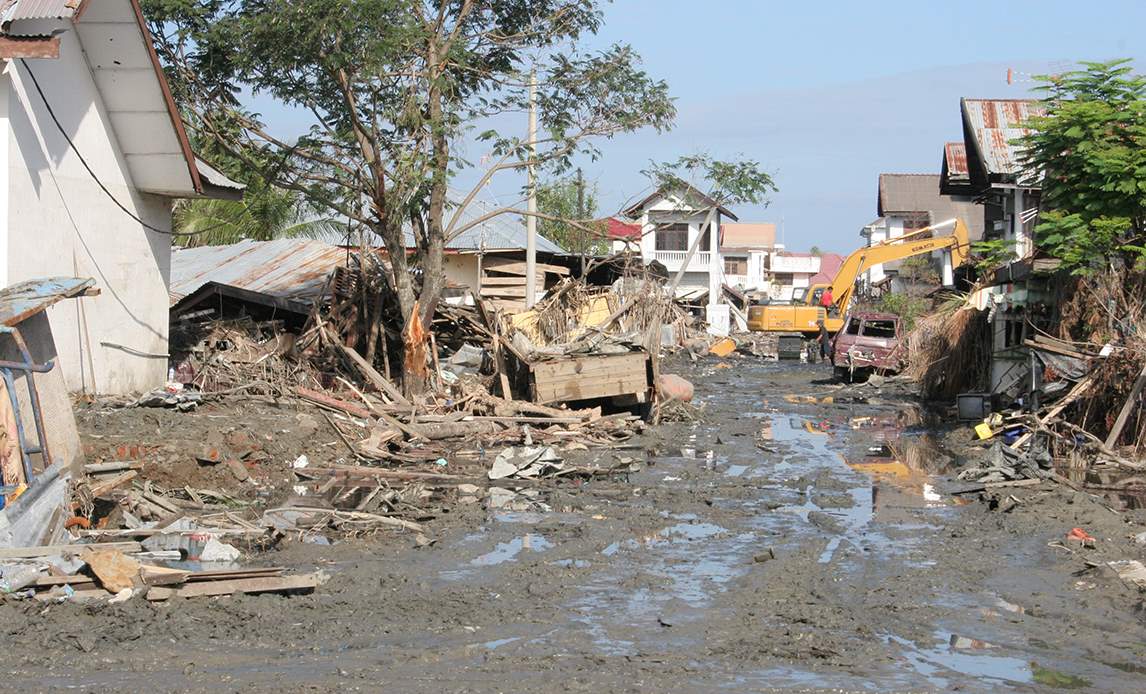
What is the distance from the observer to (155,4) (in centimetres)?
1791

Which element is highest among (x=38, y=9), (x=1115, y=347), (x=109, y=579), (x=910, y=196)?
(x=910, y=196)

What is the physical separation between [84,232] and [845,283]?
93.4ft

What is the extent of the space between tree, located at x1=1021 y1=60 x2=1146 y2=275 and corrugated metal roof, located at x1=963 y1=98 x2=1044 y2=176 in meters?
10.5

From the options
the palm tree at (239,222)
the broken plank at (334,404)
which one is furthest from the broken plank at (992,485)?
the palm tree at (239,222)

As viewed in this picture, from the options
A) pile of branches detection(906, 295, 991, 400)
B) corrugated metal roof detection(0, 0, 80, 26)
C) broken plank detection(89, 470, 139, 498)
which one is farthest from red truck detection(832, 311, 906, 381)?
corrugated metal roof detection(0, 0, 80, 26)

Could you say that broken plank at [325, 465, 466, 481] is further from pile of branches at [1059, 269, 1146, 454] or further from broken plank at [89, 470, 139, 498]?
pile of branches at [1059, 269, 1146, 454]

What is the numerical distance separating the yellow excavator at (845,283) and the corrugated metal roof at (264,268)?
1636 cm

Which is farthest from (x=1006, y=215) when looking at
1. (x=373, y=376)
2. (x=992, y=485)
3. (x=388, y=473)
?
(x=388, y=473)

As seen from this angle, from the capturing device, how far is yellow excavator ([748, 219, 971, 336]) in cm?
3506

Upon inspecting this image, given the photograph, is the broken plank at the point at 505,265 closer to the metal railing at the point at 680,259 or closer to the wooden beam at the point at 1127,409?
the wooden beam at the point at 1127,409

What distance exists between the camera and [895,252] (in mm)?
36875

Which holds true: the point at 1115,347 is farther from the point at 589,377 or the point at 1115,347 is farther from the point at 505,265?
the point at 505,265

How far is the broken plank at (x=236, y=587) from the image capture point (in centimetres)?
812

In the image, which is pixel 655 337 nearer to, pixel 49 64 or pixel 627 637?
pixel 49 64
